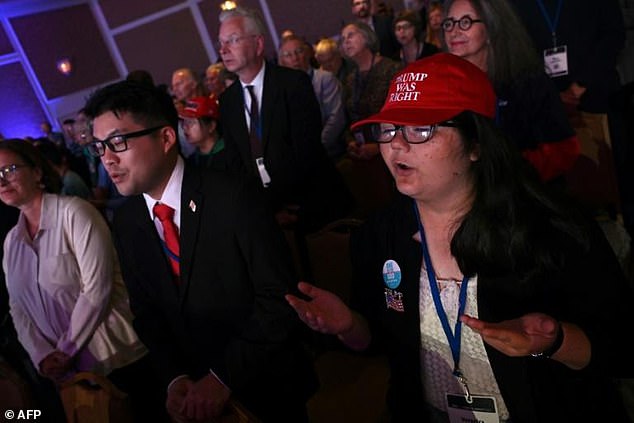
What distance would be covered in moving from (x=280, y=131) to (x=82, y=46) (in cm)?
1088

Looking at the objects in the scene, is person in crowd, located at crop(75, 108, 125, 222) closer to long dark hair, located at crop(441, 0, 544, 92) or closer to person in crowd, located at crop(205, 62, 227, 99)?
person in crowd, located at crop(205, 62, 227, 99)

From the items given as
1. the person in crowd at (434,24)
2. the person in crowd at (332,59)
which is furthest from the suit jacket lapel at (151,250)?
the person in crowd at (434,24)

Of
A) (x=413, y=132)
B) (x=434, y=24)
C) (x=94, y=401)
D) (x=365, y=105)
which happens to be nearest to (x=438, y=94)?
(x=413, y=132)

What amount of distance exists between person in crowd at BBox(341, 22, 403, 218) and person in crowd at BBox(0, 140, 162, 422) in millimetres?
1615

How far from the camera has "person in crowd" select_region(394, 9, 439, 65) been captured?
4.57m

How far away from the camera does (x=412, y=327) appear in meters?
1.35

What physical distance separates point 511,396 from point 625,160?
4.69 feet

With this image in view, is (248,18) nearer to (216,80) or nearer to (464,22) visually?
(464,22)

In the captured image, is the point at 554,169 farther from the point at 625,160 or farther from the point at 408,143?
the point at 408,143

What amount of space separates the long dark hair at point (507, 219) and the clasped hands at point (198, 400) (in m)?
0.89

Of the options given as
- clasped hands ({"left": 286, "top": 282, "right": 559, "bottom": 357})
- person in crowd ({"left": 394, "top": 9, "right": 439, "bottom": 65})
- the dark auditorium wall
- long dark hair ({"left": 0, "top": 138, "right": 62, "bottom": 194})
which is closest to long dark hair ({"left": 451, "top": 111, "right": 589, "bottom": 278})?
clasped hands ({"left": 286, "top": 282, "right": 559, "bottom": 357})

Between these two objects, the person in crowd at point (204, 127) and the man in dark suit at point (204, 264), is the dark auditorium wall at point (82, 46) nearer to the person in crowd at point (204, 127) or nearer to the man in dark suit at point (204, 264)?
the person in crowd at point (204, 127)

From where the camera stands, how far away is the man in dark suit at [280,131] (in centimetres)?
290

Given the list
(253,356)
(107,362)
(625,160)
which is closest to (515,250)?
A: (253,356)
